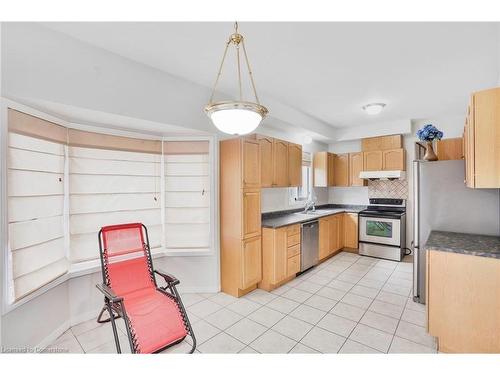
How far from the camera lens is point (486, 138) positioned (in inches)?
72.7

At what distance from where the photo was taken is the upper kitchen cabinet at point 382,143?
4.92 meters

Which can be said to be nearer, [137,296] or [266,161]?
[137,296]

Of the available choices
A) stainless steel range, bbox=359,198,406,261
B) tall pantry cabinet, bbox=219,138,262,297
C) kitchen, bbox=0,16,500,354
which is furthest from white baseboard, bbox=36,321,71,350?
stainless steel range, bbox=359,198,406,261

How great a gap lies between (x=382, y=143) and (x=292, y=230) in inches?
118

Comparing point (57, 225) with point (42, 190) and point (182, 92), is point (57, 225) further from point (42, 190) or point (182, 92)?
point (182, 92)

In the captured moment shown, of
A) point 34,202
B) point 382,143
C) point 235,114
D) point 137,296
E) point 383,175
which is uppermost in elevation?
point 382,143

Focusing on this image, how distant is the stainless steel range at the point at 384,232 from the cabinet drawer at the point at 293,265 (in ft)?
6.25

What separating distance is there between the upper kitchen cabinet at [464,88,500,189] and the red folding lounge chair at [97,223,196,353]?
262 centimetres

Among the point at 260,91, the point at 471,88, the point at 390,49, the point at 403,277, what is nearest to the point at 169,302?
the point at 260,91

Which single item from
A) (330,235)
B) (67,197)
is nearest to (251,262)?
(330,235)

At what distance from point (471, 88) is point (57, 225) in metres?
5.14

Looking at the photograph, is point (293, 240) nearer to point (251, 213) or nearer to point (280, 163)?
point (251, 213)

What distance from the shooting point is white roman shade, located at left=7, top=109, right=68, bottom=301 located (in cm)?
199

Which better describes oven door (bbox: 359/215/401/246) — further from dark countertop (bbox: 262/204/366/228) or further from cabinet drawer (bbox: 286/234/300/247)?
cabinet drawer (bbox: 286/234/300/247)
